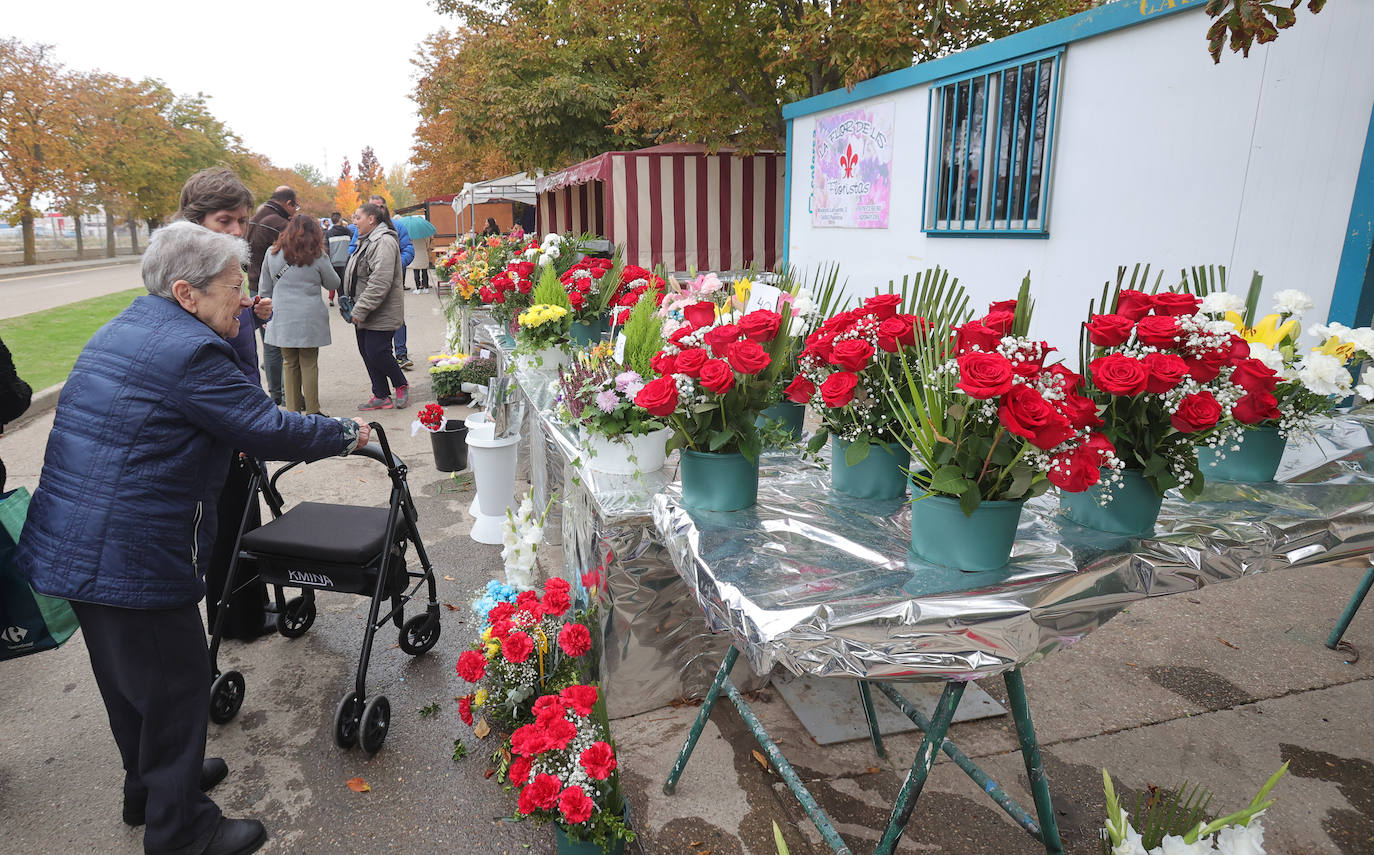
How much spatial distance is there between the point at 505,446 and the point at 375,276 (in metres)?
3.52

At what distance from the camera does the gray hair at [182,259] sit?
82.4 inches

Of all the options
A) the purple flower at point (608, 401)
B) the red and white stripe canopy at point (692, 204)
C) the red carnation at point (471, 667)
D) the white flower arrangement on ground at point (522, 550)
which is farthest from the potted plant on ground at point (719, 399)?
the red and white stripe canopy at point (692, 204)

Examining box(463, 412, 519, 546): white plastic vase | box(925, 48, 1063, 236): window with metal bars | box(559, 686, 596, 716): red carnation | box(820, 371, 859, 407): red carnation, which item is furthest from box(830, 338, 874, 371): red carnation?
box(925, 48, 1063, 236): window with metal bars

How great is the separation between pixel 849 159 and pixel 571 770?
229 inches

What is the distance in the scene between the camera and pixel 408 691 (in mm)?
3010

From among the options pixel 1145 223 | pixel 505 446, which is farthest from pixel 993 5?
pixel 505 446

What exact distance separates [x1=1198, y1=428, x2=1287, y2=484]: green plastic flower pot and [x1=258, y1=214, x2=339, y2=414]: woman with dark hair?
20.2 ft

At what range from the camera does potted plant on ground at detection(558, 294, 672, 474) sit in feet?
7.60

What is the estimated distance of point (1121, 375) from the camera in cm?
156

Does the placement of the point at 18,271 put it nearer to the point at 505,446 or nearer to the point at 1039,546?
the point at 505,446

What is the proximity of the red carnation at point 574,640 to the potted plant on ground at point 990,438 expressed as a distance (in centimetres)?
106

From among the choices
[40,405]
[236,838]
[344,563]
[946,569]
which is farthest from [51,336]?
[946,569]

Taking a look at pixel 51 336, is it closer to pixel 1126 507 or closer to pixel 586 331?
pixel 586 331

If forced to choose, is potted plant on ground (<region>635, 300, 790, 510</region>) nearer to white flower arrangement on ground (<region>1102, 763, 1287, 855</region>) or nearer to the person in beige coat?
white flower arrangement on ground (<region>1102, 763, 1287, 855</region>)
